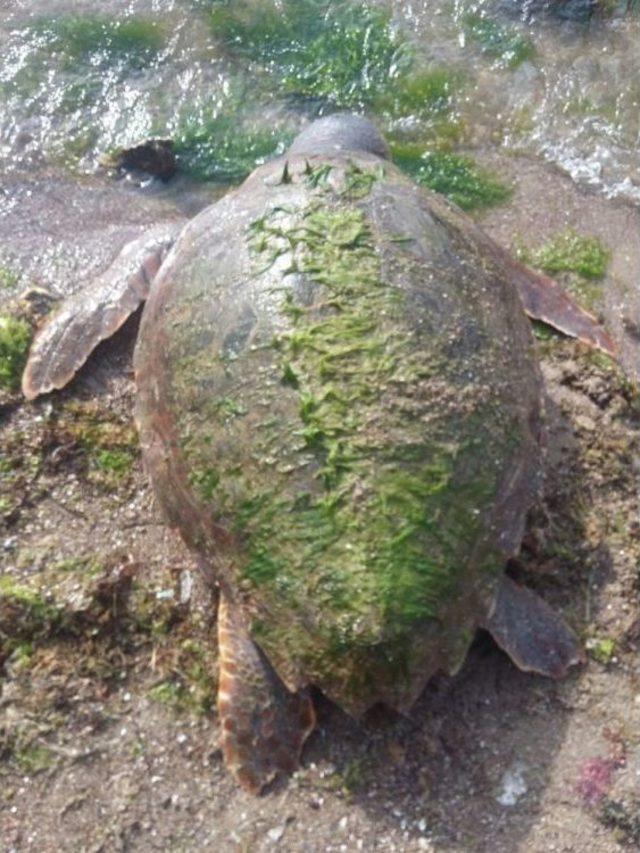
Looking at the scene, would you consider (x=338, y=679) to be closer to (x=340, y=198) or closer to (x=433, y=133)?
(x=340, y=198)

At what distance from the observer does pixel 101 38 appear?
249 inches

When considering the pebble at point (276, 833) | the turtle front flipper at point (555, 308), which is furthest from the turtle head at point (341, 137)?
the pebble at point (276, 833)

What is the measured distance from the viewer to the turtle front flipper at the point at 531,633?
3539 mm

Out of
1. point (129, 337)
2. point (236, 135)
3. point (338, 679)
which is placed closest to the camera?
point (338, 679)

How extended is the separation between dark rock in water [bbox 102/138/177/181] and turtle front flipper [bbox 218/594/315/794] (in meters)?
2.88

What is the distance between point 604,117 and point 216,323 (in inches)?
126

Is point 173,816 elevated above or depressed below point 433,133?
below

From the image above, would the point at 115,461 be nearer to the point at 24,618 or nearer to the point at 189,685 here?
the point at 24,618

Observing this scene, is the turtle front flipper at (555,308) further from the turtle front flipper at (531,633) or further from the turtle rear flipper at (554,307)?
the turtle front flipper at (531,633)

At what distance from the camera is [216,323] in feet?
12.0

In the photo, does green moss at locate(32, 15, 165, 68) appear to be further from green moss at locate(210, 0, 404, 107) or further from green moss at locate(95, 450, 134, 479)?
green moss at locate(95, 450, 134, 479)

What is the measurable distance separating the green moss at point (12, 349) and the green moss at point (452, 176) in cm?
219

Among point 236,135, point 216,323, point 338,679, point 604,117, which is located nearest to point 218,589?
point 338,679

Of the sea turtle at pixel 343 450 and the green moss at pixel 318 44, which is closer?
the sea turtle at pixel 343 450
